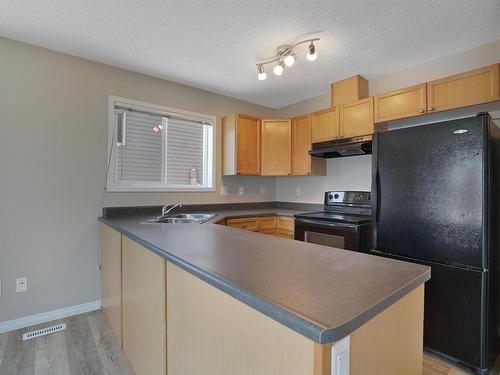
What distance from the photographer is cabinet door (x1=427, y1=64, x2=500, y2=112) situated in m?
1.98

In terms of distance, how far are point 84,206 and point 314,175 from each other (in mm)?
2563

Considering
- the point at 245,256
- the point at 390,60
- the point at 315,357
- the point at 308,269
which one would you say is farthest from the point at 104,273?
the point at 390,60

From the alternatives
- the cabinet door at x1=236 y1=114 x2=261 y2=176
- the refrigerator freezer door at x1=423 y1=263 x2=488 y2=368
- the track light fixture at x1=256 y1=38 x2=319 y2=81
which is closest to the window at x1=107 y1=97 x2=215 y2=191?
the cabinet door at x1=236 y1=114 x2=261 y2=176

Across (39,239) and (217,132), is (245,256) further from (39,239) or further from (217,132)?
(217,132)

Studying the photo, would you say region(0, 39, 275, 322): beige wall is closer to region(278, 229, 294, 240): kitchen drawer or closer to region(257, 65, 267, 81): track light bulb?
region(257, 65, 267, 81): track light bulb

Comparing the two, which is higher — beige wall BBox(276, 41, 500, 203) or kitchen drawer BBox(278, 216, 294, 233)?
beige wall BBox(276, 41, 500, 203)

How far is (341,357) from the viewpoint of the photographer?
1.90ft

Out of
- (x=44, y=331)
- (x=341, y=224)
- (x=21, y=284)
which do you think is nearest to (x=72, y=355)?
(x=44, y=331)

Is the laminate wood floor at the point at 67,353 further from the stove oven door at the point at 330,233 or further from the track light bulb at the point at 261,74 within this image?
the track light bulb at the point at 261,74

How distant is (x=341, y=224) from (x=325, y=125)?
4.02ft

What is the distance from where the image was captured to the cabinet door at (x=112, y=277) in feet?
6.14

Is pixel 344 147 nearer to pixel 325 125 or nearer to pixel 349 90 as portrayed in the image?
pixel 325 125

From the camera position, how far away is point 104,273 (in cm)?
235

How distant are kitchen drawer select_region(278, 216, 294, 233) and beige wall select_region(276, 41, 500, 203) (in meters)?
0.62
